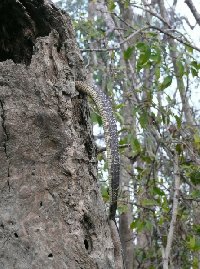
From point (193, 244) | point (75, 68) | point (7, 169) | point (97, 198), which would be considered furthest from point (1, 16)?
point (193, 244)

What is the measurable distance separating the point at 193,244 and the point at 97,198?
1.69m

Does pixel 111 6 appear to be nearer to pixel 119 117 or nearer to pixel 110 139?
pixel 119 117

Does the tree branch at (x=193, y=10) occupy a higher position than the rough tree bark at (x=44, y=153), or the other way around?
the tree branch at (x=193, y=10)

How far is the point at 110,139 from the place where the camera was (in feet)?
6.64

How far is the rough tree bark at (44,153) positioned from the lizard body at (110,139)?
6cm

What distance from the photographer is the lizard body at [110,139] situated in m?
2.00

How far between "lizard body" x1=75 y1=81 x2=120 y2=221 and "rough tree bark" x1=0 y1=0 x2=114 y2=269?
6cm

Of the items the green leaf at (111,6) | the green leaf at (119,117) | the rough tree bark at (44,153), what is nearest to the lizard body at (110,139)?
the rough tree bark at (44,153)

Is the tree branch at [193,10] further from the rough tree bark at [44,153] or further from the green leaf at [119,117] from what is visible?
the rough tree bark at [44,153]

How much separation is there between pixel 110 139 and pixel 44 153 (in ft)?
0.88

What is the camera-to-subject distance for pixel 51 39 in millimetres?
2131

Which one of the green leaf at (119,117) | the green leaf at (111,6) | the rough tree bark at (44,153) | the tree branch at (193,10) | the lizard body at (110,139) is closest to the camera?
the rough tree bark at (44,153)

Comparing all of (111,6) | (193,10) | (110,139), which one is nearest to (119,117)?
(111,6)

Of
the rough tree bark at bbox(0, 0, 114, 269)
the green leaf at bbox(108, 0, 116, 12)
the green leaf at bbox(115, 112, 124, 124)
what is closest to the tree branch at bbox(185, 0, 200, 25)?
the green leaf at bbox(108, 0, 116, 12)
